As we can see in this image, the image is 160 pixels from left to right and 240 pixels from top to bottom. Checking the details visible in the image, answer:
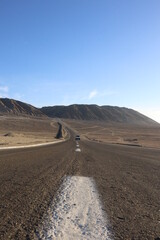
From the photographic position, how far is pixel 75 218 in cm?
382

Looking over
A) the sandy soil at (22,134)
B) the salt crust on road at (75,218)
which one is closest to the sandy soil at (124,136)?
the sandy soil at (22,134)

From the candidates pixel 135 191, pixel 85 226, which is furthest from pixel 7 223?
pixel 135 191

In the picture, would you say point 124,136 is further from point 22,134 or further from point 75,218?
point 75,218

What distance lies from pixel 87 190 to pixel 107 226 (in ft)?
8.22

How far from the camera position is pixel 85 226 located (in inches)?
137

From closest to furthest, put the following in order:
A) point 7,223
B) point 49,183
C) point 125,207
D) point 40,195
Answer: point 7,223 < point 125,207 < point 40,195 < point 49,183

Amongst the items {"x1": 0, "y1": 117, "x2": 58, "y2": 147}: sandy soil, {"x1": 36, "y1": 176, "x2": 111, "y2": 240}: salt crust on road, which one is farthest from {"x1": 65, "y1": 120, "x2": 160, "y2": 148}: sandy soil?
{"x1": 36, "y1": 176, "x2": 111, "y2": 240}: salt crust on road

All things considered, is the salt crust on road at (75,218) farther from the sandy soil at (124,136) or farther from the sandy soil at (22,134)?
the sandy soil at (124,136)

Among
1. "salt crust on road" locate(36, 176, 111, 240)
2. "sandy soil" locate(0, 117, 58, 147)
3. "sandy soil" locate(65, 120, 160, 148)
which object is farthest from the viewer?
"sandy soil" locate(65, 120, 160, 148)

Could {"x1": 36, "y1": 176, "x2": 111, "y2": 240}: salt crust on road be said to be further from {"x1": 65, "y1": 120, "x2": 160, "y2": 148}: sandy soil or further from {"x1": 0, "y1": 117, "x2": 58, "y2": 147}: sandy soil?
{"x1": 65, "y1": 120, "x2": 160, "y2": 148}: sandy soil

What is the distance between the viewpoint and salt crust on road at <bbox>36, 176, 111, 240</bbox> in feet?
10.3

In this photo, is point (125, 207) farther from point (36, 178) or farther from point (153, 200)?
point (36, 178)

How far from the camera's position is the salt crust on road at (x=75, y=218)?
315 cm

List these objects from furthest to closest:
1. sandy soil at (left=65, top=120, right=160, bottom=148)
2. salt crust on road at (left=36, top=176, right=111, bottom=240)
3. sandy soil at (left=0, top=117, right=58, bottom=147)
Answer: sandy soil at (left=65, top=120, right=160, bottom=148), sandy soil at (left=0, top=117, right=58, bottom=147), salt crust on road at (left=36, top=176, right=111, bottom=240)
